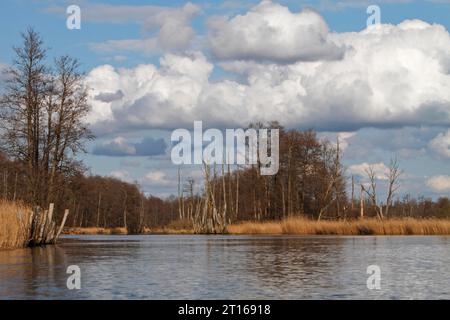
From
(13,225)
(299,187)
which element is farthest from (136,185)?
(13,225)

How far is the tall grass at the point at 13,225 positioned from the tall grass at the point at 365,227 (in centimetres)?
2618

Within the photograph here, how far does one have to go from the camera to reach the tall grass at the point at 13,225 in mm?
28250

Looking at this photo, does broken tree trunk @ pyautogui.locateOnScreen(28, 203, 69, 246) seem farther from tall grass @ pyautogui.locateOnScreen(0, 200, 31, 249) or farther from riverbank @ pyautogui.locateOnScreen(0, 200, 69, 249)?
tall grass @ pyautogui.locateOnScreen(0, 200, 31, 249)

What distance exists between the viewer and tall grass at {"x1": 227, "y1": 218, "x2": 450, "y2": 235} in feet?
156

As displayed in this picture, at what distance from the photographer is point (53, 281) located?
16766mm

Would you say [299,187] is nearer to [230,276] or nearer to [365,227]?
[365,227]

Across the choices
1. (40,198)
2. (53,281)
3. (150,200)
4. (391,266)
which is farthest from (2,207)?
(150,200)

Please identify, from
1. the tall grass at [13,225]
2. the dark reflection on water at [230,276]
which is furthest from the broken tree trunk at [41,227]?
the dark reflection on water at [230,276]

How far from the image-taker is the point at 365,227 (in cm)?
4969

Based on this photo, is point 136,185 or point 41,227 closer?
point 41,227

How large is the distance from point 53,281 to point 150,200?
12677cm

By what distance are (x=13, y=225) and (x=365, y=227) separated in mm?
28526

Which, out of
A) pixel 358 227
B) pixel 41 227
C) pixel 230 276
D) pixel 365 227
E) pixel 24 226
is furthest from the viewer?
pixel 358 227
